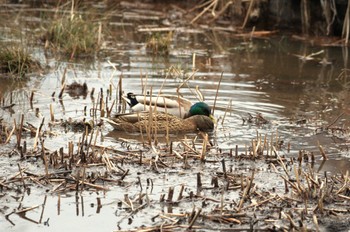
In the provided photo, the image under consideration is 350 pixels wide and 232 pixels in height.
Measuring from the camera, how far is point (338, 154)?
30.0 feet

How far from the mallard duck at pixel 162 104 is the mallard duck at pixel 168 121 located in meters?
0.21

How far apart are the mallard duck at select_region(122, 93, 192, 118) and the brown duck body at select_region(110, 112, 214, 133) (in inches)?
8.4

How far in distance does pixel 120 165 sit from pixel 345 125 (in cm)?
336

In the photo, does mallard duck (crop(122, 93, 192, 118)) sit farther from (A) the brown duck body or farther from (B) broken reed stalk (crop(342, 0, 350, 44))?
(B) broken reed stalk (crop(342, 0, 350, 44))

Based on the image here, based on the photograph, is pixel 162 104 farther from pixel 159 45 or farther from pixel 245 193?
pixel 159 45

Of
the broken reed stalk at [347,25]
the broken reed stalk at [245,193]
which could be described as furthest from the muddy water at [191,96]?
the broken reed stalk at [347,25]

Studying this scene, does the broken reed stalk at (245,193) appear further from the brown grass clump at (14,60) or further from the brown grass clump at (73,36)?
the brown grass clump at (73,36)

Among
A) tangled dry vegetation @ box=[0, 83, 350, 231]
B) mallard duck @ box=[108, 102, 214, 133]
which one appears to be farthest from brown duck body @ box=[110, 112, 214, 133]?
tangled dry vegetation @ box=[0, 83, 350, 231]

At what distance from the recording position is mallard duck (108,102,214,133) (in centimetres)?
1020

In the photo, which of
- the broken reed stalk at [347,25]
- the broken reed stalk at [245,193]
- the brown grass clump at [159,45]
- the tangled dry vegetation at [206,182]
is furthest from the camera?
the broken reed stalk at [347,25]

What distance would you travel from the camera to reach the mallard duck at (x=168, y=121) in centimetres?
1020

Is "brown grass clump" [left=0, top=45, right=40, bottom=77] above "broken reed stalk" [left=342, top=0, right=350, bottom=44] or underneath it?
underneath

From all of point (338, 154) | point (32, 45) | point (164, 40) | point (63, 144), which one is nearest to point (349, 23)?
point (164, 40)

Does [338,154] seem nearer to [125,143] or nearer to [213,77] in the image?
[125,143]
